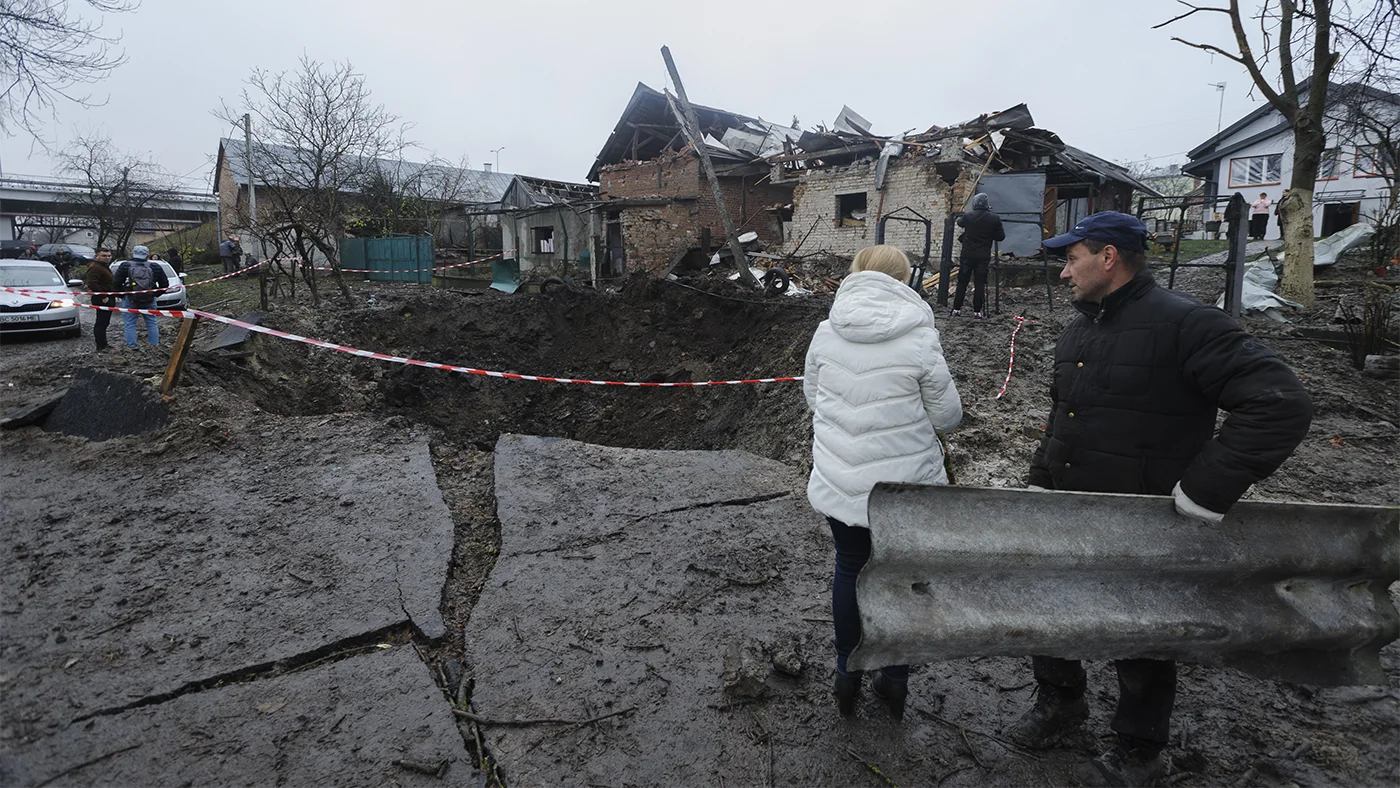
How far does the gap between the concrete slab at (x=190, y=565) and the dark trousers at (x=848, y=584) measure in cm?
183

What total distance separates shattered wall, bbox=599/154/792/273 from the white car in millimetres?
12747

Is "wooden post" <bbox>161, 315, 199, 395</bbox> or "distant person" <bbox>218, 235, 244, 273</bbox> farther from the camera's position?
"distant person" <bbox>218, 235, 244, 273</bbox>

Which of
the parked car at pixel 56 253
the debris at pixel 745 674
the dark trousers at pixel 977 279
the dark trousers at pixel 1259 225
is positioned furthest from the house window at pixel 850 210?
the parked car at pixel 56 253

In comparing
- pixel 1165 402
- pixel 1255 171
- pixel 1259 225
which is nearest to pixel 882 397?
pixel 1165 402

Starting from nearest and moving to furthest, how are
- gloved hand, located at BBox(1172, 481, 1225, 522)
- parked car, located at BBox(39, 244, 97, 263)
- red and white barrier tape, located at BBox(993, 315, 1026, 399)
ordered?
gloved hand, located at BBox(1172, 481, 1225, 522)
red and white barrier tape, located at BBox(993, 315, 1026, 399)
parked car, located at BBox(39, 244, 97, 263)

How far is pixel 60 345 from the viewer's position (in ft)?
38.6

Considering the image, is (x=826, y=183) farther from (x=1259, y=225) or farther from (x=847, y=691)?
(x=847, y=691)

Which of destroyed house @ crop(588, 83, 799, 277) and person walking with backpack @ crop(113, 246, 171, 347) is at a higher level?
destroyed house @ crop(588, 83, 799, 277)

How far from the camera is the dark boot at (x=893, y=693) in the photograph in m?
2.57

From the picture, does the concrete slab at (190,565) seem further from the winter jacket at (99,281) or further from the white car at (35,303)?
the white car at (35,303)

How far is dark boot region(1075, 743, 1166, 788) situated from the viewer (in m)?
2.23

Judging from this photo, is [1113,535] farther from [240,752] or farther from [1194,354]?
[240,752]

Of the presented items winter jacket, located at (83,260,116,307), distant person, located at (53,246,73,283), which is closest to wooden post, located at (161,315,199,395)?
winter jacket, located at (83,260,116,307)

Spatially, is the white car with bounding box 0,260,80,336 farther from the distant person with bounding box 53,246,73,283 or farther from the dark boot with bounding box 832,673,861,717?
the distant person with bounding box 53,246,73,283
